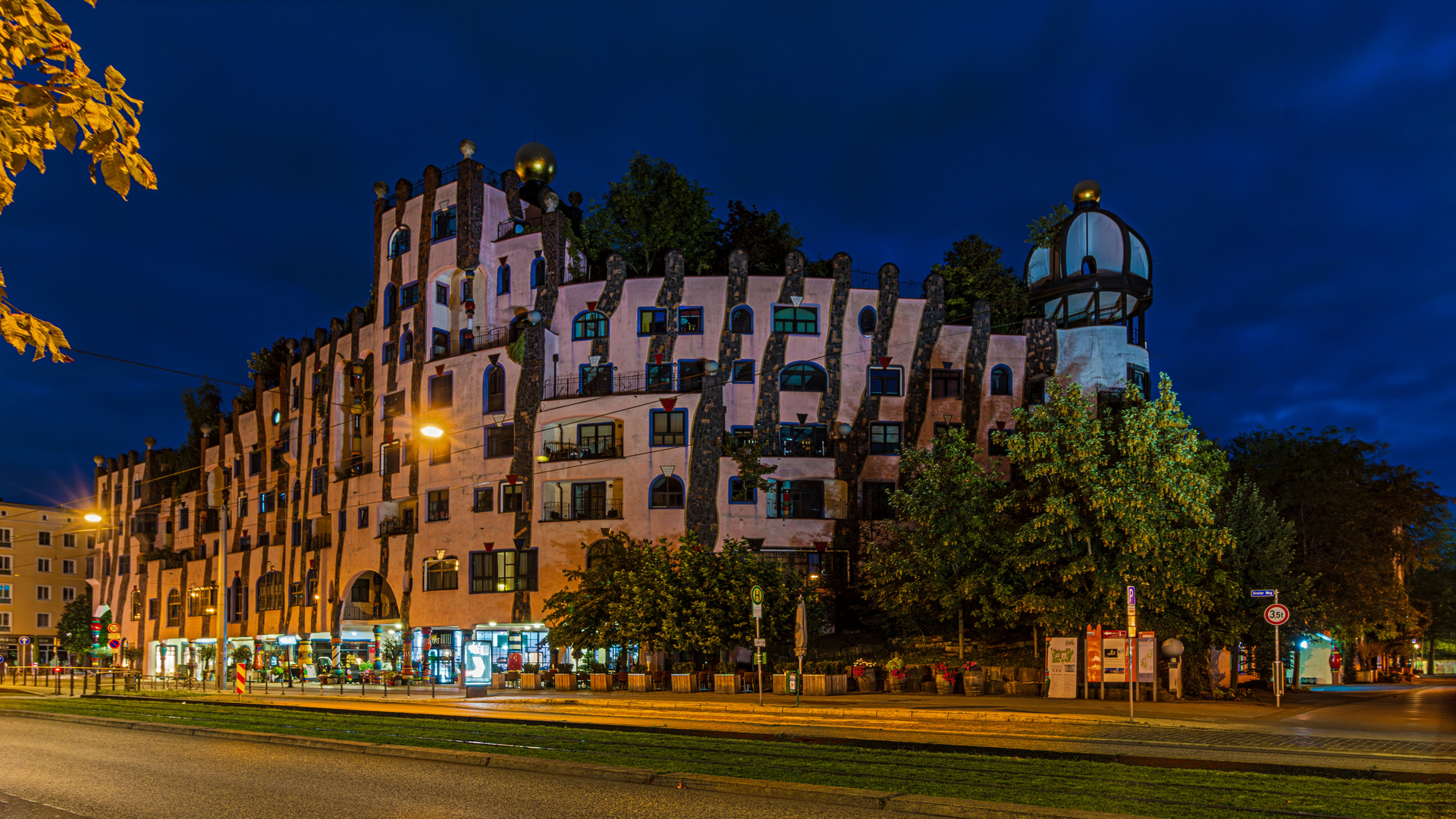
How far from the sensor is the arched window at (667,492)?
168 ft

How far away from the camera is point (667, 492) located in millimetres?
51344

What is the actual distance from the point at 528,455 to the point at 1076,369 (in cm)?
2841

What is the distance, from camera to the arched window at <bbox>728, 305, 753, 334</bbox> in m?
53.3

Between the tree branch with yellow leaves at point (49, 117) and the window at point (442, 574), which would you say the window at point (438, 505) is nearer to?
the window at point (442, 574)

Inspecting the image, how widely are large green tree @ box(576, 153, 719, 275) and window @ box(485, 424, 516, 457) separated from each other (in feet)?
36.7

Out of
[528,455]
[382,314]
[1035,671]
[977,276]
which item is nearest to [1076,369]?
[977,276]

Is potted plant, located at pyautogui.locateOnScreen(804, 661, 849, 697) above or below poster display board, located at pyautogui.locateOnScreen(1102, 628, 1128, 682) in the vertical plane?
below

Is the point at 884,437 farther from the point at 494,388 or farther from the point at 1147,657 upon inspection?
the point at 1147,657

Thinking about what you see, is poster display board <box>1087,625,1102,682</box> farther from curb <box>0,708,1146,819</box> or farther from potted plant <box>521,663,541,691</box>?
potted plant <box>521,663,541,691</box>

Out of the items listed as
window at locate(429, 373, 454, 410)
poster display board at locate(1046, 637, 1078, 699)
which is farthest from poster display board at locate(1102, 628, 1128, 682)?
window at locate(429, 373, 454, 410)

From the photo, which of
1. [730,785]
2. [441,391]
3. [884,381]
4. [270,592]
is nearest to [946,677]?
[884,381]

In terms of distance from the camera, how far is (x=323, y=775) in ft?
46.4

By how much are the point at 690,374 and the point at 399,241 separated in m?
22.4

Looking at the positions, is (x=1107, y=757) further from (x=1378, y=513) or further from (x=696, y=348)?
(x=1378, y=513)
